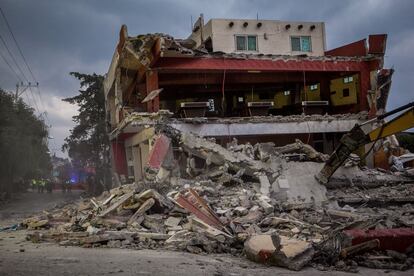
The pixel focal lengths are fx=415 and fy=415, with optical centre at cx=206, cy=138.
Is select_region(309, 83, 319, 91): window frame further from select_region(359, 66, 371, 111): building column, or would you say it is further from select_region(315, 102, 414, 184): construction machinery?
select_region(315, 102, 414, 184): construction machinery

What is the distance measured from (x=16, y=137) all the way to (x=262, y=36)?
18.9m

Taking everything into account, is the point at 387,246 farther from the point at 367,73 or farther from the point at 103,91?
the point at 103,91

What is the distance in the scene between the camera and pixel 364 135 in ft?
41.6

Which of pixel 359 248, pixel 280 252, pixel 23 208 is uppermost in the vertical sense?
pixel 280 252

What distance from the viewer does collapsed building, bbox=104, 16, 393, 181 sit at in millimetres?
20094

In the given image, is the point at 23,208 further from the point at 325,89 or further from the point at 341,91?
the point at 341,91

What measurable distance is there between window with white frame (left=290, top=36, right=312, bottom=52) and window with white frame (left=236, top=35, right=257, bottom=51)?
302 cm

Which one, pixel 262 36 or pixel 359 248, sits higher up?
pixel 262 36

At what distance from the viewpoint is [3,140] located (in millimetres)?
27688

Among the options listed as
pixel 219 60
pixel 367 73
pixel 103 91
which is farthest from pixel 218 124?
pixel 103 91

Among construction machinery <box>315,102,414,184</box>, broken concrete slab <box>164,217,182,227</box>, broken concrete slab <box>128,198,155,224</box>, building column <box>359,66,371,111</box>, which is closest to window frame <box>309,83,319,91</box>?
building column <box>359,66,371,111</box>

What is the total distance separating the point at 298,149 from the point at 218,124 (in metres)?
4.21

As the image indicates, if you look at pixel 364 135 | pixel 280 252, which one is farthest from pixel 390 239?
pixel 364 135

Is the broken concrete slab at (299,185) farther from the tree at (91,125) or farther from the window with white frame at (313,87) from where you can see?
the tree at (91,125)
